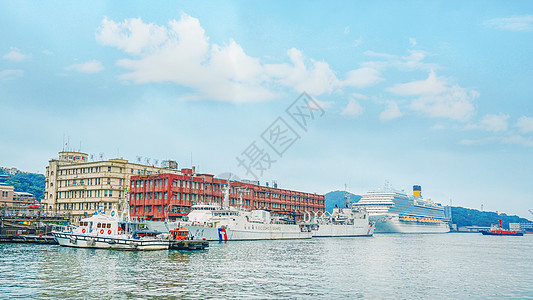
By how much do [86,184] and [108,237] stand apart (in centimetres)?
7396

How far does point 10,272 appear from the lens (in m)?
40.1

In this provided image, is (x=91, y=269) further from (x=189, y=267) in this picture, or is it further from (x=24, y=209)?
(x=24, y=209)

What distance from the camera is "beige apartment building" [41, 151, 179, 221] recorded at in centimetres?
13050

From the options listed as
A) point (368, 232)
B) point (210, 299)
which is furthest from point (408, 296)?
point (368, 232)

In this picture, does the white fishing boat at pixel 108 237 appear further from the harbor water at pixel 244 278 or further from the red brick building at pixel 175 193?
the red brick building at pixel 175 193

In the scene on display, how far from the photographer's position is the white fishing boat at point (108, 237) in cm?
6512

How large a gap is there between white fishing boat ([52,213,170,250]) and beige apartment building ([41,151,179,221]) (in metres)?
55.7

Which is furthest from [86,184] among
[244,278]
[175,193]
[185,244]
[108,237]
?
[244,278]

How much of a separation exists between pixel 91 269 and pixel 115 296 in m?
14.3

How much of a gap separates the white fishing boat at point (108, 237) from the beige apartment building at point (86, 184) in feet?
183

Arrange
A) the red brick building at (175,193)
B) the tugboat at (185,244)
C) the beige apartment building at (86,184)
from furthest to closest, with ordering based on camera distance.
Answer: the beige apartment building at (86,184), the red brick building at (175,193), the tugboat at (185,244)

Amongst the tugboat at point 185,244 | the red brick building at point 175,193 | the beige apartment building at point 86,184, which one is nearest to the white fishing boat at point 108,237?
the tugboat at point 185,244

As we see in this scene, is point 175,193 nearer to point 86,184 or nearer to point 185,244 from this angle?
point 86,184

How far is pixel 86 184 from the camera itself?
134 metres
